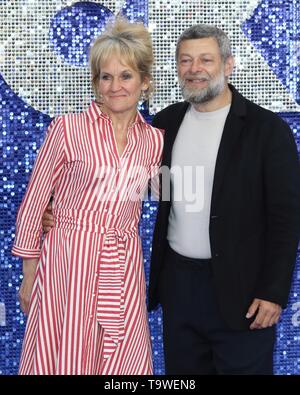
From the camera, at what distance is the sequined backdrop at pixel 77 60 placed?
121 inches

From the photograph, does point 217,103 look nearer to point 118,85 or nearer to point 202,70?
point 202,70

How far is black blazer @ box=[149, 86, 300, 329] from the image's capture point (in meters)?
2.30

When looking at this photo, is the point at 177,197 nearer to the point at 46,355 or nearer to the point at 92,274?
the point at 92,274

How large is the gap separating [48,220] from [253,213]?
25.8 inches

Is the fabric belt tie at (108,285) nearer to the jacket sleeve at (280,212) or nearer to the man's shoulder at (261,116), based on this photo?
the jacket sleeve at (280,212)

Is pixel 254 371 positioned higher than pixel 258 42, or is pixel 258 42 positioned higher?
pixel 258 42

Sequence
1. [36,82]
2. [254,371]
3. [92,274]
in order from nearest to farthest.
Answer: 1. [92,274]
2. [254,371]
3. [36,82]

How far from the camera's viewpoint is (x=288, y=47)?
123 inches

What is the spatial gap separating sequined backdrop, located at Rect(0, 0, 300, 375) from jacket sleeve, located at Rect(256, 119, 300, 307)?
857 mm

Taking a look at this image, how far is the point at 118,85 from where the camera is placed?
2217 millimetres

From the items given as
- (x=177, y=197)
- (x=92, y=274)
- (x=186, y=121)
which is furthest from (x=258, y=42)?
(x=92, y=274)

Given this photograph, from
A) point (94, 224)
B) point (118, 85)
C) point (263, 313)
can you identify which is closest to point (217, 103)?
point (118, 85)

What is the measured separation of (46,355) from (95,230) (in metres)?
0.42
